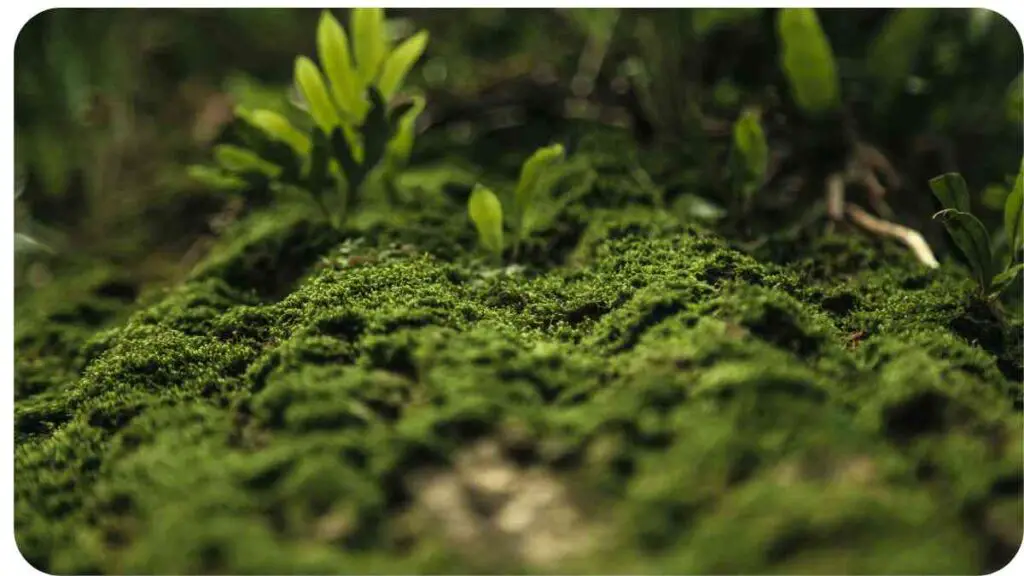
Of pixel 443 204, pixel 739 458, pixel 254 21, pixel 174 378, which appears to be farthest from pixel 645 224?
pixel 254 21

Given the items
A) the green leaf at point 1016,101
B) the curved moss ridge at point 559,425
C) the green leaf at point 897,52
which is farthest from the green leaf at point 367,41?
the green leaf at point 1016,101

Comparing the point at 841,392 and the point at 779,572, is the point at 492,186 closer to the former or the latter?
the point at 841,392

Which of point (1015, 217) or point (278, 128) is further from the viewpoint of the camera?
point (278, 128)

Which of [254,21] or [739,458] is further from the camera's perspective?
[254,21]

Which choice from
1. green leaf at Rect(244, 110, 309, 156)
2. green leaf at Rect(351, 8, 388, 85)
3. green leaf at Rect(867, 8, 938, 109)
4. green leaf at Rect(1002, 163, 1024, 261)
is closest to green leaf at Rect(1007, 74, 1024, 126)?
green leaf at Rect(867, 8, 938, 109)

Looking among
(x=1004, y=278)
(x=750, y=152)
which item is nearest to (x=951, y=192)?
(x=1004, y=278)

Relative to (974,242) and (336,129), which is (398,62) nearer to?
(336,129)
